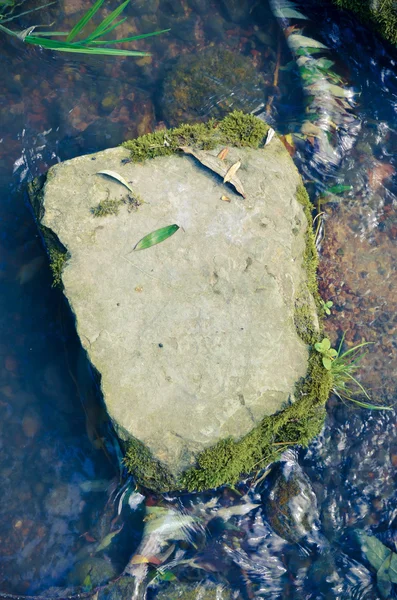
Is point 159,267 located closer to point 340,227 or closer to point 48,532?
point 340,227

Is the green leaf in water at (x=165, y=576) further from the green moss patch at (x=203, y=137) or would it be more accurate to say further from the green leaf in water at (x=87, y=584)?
the green moss patch at (x=203, y=137)

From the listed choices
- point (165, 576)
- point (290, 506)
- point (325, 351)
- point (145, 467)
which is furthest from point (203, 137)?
point (165, 576)

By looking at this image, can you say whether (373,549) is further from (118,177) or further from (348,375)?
(118,177)

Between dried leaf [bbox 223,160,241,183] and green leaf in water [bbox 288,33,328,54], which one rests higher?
green leaf in water [bbox 288,33,328,54]

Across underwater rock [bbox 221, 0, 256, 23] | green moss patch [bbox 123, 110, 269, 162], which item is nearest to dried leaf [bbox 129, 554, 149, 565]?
green moss patch [bbox 123, 110, 269, 162]

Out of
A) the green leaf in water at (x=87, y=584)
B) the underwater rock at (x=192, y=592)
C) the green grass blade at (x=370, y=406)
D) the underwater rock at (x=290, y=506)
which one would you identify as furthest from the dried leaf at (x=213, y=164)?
the green leaf in water at (x=87, y=584)

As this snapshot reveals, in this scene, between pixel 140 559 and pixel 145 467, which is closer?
pixel 145 467

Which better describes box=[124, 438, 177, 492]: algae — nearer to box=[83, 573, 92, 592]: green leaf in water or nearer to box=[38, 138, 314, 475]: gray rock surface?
box=[38, 138, 314, 475]: gray rock surface
